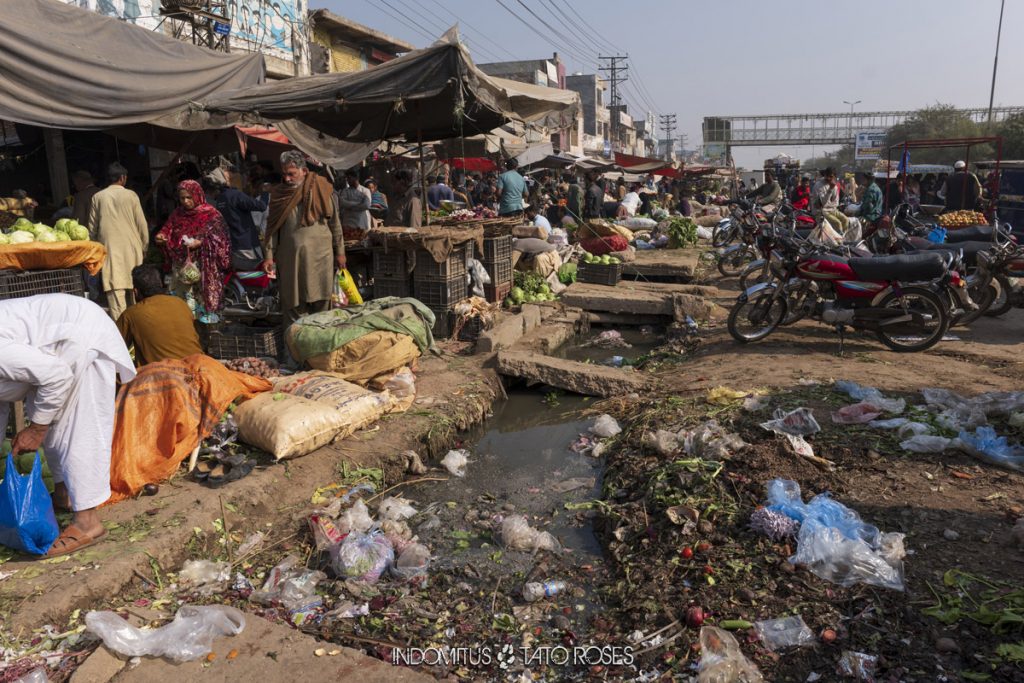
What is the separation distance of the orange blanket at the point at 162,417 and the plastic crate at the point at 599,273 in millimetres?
6590

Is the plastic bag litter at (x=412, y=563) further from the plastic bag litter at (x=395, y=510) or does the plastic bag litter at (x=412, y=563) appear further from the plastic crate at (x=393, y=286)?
the plastic crate at (x=393, y=286)

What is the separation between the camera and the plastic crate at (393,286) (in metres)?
7.19

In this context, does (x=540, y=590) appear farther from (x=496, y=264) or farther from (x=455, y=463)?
(x=496, y=264)

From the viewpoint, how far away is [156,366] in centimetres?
405

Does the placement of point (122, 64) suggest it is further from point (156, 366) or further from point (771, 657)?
point (771, 657)

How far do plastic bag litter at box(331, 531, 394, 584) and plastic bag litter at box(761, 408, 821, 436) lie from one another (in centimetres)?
256

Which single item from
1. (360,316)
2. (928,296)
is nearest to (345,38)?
(360,316)

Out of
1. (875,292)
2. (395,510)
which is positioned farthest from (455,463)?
A: (875,292)

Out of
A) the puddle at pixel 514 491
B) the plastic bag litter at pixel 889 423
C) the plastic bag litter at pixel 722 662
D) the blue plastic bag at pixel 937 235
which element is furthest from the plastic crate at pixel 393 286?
the blue plastic bag at pixel 937 235

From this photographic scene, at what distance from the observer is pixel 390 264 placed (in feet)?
23.6

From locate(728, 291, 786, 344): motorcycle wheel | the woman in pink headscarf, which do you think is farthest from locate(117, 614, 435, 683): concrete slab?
locate(728, 291, 786, 344): motorcycle wheel

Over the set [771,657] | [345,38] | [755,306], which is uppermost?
[345,38]

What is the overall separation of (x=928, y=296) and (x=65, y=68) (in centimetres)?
808

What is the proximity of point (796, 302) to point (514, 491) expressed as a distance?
3.97m
